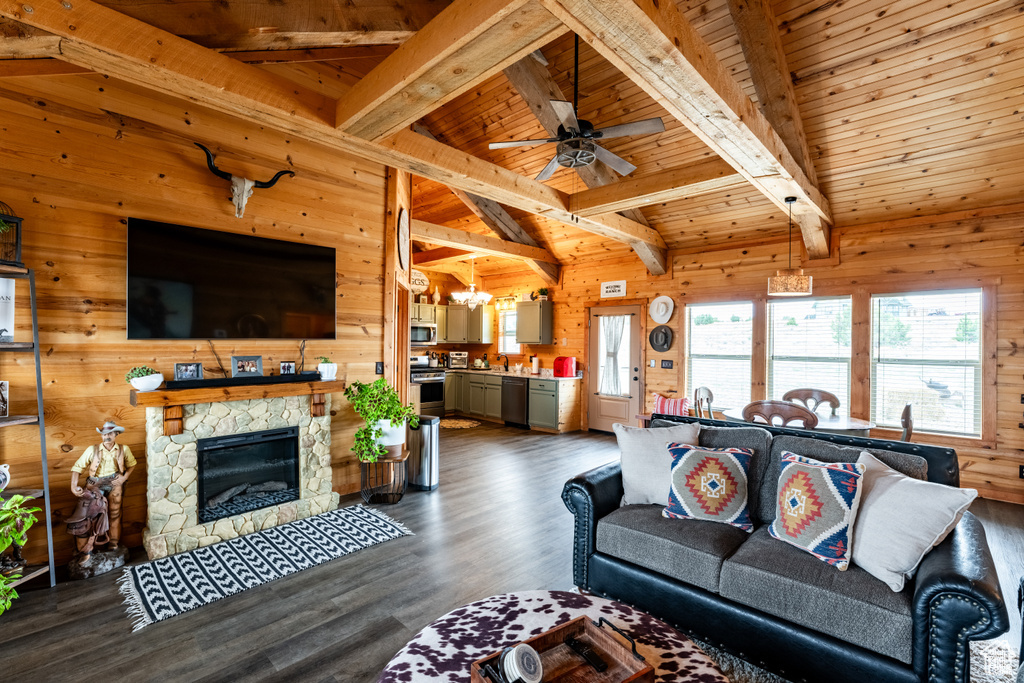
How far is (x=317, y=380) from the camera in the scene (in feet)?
13.0

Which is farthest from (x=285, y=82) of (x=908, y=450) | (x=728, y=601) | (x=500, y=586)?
(x=908, y=450)

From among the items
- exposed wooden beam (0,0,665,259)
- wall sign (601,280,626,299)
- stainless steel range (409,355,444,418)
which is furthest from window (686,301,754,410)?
stainless steel range (409,355,444,418)

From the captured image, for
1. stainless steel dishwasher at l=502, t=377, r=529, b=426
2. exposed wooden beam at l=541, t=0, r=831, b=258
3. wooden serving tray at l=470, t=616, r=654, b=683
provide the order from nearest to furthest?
wooden serving tray at l=470, t=616, r=654, b=683
exposed wooden beam at l=541, t=0, r=831, b=258
stainless steel dishwasher at l=502, t=377, r=529, b=426

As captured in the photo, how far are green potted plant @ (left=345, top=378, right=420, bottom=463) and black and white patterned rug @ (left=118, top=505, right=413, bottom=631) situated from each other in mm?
515

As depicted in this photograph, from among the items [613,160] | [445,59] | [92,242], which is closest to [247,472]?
[92,242]

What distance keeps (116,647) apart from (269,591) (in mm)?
680

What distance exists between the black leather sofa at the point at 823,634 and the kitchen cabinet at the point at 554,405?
15.5 feet

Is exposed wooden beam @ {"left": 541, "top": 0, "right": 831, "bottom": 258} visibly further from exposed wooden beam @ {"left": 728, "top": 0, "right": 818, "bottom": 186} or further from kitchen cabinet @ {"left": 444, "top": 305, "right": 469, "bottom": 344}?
kitchen cabinet @ {"left": 444, "top": 305, "right": 469, "bottom": 344}

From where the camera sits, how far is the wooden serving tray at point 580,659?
1380 millimetres

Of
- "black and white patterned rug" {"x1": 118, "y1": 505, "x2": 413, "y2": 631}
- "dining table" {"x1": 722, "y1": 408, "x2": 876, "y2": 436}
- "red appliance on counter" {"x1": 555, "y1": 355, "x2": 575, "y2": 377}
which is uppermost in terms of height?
"red appliance on counter" {"x1": 555, "y1": 355, "x2": 575, "y2": 377}

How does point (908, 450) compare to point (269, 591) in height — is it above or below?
above

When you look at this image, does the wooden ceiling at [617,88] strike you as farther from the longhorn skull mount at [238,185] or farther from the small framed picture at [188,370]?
the small framed picture at [188,370]

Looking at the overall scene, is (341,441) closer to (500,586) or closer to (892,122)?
(500,586)

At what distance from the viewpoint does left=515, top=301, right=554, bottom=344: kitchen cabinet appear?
26.9 ft
